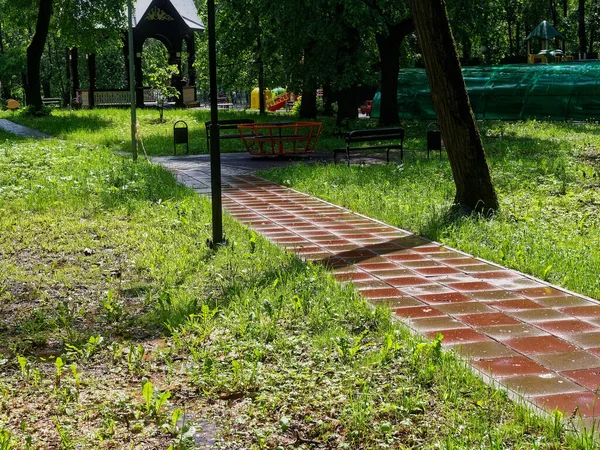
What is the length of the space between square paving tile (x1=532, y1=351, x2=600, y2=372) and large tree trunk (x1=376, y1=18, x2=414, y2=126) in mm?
22027

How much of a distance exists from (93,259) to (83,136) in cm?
1716

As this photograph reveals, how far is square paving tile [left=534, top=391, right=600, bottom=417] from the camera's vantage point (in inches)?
168

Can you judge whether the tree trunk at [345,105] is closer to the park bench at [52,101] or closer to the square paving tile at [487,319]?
the square paving tile at [487,319]

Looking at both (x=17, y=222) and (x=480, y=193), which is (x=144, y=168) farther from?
(x=480, y=193)

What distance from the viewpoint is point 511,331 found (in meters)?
5.70

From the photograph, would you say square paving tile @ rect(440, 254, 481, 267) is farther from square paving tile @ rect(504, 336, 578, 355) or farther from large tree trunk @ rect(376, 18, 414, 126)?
large tree trunk @ rect(376, 18, 414, 126)

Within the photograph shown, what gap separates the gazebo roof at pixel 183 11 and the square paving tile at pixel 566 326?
40.5m

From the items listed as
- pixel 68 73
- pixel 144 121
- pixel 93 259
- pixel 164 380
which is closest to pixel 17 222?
pixel 93 259

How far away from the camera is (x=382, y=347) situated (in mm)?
5301

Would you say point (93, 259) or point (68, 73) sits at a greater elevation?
point (68, 73)

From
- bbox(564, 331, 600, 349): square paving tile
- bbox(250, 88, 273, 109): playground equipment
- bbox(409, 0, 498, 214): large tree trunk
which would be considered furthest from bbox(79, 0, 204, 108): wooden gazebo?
bbox(564, 331, 600, 349): square paving tile

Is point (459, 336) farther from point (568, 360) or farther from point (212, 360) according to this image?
point (212, 360)

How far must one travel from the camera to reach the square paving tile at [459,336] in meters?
5.49

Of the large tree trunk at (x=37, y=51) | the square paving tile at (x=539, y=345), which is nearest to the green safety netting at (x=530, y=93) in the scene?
the large tree trunk at (x=37, y=51)
